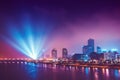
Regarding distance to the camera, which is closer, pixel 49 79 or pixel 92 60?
pixel 49 79

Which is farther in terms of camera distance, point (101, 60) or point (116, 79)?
point (101, 60)

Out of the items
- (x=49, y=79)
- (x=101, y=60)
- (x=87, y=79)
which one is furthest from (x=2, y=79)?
(x=101, y=60)

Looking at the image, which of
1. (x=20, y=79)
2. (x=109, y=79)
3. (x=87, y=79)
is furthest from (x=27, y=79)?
(x=109, y=79)

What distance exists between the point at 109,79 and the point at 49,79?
7110mm

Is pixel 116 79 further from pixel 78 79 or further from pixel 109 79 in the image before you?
pixel 78 79

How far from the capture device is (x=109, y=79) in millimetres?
32875

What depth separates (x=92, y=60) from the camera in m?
79.1

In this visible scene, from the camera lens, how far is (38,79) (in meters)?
Answer: 33.8

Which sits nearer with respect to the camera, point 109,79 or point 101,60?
point 109,79

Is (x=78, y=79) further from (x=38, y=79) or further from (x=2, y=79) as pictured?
(x=2, y=79)

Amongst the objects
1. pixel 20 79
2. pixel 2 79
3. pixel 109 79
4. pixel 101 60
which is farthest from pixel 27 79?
pixel 101 60

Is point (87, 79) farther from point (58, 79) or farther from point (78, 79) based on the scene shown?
point (58, 79)

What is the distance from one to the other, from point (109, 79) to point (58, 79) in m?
6.04

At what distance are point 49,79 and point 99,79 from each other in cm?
599
